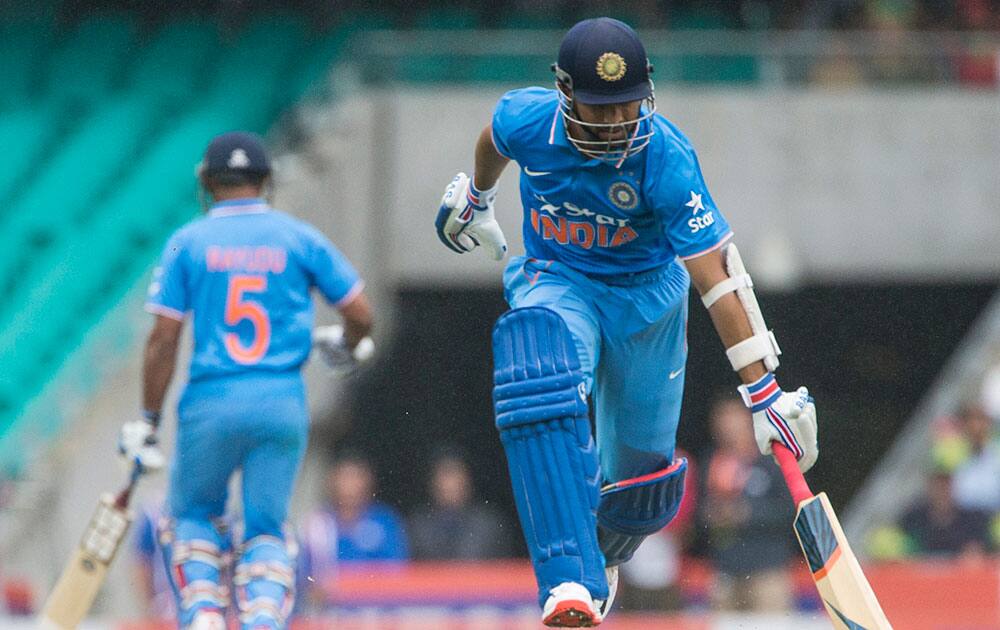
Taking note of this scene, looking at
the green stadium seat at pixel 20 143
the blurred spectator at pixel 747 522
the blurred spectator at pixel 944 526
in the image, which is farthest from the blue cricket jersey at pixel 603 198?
the green stadium seat at pixel 20 143

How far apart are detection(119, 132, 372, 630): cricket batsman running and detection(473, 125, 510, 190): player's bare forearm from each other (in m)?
1.30

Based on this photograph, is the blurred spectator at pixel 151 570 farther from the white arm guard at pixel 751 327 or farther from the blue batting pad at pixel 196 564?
the white arm guard at pixel 751 327

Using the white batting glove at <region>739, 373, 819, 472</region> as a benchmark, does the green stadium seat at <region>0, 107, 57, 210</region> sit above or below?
above

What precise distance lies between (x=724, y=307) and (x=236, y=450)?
2.56m

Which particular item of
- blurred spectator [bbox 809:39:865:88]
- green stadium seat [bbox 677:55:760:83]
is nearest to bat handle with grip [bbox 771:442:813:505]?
green stadium seat [bbox 677:55:760:83]

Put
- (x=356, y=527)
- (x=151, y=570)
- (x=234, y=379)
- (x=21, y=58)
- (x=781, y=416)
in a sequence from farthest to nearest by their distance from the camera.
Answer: (x=21, y=58), (x=356, y=527), (x=151, y=570), (x=234, y=379), (x=781, y=416)

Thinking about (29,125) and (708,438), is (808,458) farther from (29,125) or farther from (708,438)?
(29,125)

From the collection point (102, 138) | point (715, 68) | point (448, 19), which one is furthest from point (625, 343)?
point (448, 19)

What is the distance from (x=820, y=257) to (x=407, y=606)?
19.4ft

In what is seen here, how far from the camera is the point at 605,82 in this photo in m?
6.23

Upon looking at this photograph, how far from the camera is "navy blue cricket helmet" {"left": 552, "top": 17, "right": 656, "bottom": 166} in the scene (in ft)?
20.5

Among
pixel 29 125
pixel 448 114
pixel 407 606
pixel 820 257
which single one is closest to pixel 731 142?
pixel 820 257

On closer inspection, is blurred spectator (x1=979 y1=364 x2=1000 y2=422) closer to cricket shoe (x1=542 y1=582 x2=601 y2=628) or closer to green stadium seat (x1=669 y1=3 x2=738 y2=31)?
green stadium seat (x1=669 y1=3 x2=738 y2=31)

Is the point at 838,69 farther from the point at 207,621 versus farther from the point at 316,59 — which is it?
the point at 207,621
